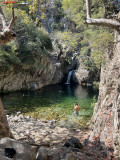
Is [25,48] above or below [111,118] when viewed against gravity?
above

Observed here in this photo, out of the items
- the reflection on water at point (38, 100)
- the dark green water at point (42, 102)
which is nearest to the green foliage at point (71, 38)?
the dark green water at point (42, 102)

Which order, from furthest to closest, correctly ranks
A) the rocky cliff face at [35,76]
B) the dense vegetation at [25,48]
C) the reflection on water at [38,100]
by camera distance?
1. the rocky cliff face at [35,76]
2. the dense vegetation at [25,48]
3. the reflection on water at [38,100]

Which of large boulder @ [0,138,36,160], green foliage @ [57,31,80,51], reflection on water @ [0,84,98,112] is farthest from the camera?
reflection on water @ [0,84,98,112]

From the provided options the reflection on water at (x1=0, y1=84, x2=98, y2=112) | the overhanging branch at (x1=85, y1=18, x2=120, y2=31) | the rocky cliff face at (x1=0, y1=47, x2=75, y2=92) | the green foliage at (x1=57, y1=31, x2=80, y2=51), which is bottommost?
the reflection on water at (x1=0, y1=84, x2=98, y2=112)

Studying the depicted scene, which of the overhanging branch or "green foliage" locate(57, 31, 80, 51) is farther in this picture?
"green foliage" locate(57, 31, 80, 51)

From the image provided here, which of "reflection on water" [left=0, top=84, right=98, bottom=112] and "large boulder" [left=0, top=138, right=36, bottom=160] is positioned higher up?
"large boulder" [left=0, top=138, right=36, bottom=160]

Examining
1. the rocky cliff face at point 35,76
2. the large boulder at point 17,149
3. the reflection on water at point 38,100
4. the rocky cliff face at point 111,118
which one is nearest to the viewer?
the large boulder at point 17,149

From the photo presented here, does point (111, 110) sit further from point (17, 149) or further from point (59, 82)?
point (59, 82)

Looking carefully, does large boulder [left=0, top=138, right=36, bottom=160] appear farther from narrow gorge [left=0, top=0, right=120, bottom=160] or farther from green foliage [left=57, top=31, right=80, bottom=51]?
green foliage [left=57, top=31, right=80, bottom=51]

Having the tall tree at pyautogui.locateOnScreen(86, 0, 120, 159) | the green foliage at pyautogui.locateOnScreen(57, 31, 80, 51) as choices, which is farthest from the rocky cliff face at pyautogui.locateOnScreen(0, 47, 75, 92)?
the tall tree at pyautogui.locateOnScreen(86, 0, 120, 159)

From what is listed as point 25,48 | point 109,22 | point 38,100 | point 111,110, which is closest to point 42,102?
point 38,100

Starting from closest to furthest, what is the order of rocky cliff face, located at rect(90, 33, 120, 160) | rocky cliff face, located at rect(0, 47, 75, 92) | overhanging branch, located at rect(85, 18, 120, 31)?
overhanging branch, located at rect(85, 18, 120, 31), rocky cliff face, located at rect(90, 33, 120, 160), rocky cliff face, located at rect(0, 47, 75, 92)

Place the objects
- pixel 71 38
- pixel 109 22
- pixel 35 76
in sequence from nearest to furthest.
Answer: pixel 109 22 → pixel 71 38 → pixel 35 76

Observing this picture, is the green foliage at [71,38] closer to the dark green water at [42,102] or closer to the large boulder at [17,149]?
the large boulder at [17,149]
